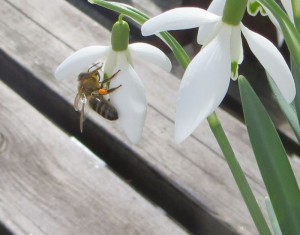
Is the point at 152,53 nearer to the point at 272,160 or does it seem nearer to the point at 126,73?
the point at 126,73

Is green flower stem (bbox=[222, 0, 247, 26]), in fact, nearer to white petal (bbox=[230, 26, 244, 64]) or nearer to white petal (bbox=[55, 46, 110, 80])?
white petal (bbox=[230, 26, 244, 64])

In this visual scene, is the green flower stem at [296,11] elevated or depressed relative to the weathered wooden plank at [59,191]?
elevated

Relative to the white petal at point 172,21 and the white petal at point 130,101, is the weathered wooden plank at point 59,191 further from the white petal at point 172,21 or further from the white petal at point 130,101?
the white petal at point 172,21

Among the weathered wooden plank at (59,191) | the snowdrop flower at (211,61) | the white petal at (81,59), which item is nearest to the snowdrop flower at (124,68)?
the white petal at (81,59)

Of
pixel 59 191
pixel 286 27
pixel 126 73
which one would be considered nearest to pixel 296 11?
pixel 286 27

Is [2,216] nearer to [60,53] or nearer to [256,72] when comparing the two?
[60,53]

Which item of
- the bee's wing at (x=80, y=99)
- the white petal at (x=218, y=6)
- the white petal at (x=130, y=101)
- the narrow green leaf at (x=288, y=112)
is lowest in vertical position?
the bee's wing at (x=80, y=99)

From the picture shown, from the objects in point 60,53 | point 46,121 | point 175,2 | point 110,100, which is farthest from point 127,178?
point 175,2
